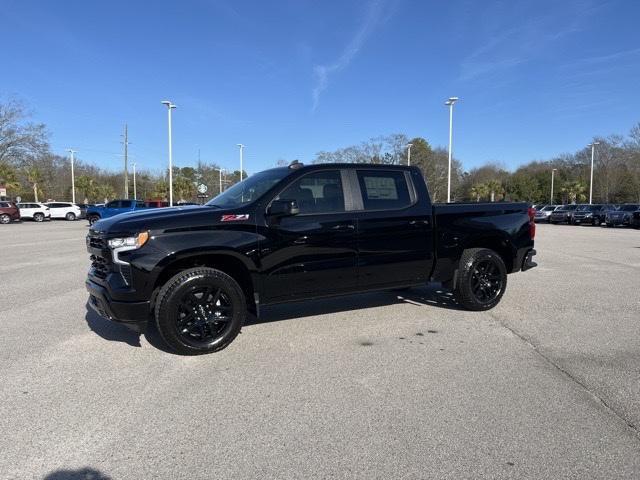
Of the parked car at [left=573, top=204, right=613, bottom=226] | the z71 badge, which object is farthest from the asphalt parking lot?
the parked car at [left=573, top=204, right=613, bottom=226]

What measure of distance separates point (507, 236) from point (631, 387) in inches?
123

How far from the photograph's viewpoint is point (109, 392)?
404 cm

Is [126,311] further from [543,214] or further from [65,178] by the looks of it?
[65,178]

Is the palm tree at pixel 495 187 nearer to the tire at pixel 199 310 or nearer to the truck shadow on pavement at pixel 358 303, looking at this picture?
the truck shadow on pavement at pixel 358 303

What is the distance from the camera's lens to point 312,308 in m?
6.93

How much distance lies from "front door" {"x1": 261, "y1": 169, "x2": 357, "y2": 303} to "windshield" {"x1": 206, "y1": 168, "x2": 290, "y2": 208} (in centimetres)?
28

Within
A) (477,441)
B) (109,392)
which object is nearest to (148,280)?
(109,392)

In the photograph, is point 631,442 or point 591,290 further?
point 591,290

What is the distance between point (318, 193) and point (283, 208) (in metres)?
0.67

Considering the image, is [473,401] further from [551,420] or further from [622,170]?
[622,170]

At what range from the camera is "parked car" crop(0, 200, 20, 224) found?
3775 cm

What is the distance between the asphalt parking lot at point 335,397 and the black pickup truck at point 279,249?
48cm

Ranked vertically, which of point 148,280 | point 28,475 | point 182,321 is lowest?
point 28,475

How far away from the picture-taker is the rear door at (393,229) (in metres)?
5.77
